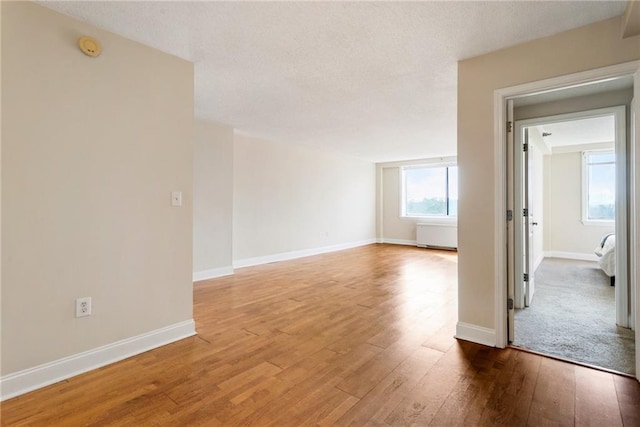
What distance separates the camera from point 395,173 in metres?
8.71

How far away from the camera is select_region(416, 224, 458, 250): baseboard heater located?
7.52 metres

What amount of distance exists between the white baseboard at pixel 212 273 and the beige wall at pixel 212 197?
3 centimetres

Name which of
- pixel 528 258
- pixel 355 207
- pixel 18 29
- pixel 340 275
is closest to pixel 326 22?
pixel 18 29

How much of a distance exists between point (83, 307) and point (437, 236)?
7.33m

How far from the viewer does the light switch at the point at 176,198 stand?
2.52 metres

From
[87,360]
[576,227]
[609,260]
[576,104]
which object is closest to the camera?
[87,360]

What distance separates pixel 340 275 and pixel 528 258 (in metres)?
2.52

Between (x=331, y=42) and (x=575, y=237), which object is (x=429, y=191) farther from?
(x=331, y=42)

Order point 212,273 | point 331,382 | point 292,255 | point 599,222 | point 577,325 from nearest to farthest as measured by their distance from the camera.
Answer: point 331,382
point 577,325
point 212,273
point 599,222
point 292,255

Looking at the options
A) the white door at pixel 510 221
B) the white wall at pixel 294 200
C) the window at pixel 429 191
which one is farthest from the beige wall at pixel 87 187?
the window at pixel 429 191

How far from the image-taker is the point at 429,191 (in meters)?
8.34

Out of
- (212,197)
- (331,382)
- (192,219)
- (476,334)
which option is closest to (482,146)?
(476,334)

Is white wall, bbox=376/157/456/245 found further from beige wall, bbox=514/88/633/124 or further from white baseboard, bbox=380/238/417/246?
beige wall, bbox=514/88/633/124

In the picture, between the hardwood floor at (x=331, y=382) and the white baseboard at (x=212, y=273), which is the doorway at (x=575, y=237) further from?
the white baseboard at (x=212, y=273)
